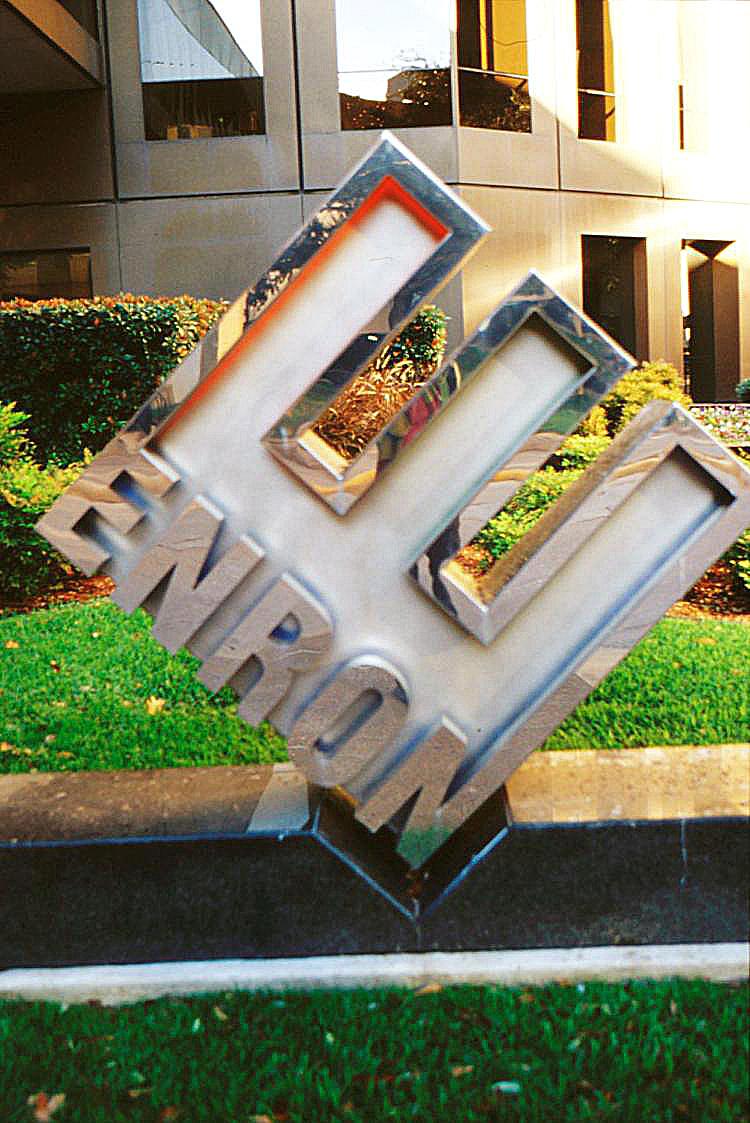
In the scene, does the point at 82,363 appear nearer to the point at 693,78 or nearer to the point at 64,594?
the point at 64,594

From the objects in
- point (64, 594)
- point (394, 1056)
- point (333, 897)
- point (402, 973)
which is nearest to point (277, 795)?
point (333, 897)

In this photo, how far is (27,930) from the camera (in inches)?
118

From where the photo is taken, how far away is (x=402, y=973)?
2.90 metres

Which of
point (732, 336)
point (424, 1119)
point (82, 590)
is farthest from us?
point (732, 336)

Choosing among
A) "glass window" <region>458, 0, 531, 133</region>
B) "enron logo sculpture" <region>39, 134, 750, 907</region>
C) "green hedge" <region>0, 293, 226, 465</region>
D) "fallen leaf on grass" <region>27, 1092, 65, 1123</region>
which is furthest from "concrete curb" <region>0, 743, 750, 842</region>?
"glass window" <region>458, 0, 531, 133</region>

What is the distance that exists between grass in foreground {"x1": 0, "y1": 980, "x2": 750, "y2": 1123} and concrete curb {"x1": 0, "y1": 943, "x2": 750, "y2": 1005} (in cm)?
4

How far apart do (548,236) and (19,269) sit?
7.14m

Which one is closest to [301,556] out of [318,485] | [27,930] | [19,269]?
[318,485]

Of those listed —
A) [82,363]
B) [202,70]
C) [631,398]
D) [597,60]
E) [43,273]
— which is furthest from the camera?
[597,60]

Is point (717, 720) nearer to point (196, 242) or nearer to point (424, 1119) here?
point (424, 1119)

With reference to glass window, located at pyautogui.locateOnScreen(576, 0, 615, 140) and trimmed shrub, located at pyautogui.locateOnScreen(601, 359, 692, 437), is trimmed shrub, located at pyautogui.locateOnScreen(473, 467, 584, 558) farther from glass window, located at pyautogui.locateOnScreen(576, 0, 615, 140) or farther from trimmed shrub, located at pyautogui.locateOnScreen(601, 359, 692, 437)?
glass window, located at pyautogui.locateOnScreen(576, 0, 615, 140)

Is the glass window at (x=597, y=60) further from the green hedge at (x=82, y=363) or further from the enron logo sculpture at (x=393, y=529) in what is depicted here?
the enron logo sculpture at (x=393, y=529)

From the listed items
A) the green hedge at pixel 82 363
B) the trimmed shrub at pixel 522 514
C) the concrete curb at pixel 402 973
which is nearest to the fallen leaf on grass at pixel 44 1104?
the concrete curb at pixel 402 973

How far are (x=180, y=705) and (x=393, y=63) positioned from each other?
11.8m
